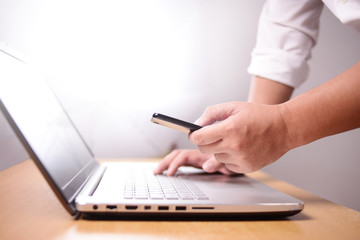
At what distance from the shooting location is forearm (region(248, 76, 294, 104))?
0.88 m

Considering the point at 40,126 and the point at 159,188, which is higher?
the point at 40,126

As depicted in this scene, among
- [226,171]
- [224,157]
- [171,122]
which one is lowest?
[226,171]

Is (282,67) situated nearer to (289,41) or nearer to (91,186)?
(289,41)

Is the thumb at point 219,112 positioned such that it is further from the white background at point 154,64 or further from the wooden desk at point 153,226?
the white background at point 154,64

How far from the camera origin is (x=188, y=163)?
30.9 inches

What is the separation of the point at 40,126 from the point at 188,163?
40 centimetres

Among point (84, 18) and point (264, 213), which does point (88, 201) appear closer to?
point (264, 213)

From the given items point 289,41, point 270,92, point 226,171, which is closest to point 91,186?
point 226,171

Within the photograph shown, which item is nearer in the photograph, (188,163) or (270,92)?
(188,163)

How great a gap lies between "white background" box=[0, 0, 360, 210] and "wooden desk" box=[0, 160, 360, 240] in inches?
17.3

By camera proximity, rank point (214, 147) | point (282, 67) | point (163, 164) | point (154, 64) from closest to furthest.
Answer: point (214, 147)
point (163, 164)
point (282, 67)
point (154, 64)

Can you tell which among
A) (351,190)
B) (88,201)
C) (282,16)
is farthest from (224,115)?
(351,190)

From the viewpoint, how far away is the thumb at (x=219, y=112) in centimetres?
55

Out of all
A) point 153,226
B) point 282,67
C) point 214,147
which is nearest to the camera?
point 153,226
